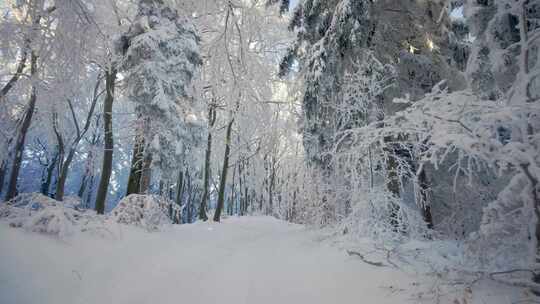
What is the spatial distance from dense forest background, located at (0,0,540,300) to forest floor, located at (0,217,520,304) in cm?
93

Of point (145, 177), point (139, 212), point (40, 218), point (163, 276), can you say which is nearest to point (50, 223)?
point (40, 218)

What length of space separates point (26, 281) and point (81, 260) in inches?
38.5

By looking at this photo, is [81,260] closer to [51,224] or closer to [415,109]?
[51,224]

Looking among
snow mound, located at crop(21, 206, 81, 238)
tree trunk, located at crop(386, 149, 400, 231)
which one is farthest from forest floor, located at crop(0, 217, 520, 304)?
tree trunk, located at crop(386, 149, 400, 231)

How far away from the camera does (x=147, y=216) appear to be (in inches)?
305

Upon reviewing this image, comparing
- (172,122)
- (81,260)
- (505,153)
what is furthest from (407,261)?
(172,122)

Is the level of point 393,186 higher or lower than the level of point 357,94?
lower

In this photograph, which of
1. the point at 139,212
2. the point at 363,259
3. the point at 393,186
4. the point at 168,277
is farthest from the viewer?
the point at 139,212

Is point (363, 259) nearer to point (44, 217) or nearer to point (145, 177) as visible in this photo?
point (44, 217)

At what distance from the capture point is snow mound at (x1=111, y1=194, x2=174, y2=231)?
7.39 m

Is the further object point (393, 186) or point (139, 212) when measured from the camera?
point (139, 212)

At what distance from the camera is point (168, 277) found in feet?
14.4

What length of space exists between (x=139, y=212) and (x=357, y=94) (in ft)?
21.1

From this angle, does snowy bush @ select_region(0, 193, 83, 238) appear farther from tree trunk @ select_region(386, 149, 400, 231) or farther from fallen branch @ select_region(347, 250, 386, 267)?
tree trunk @ select_region(386, 149, 400, 231)
